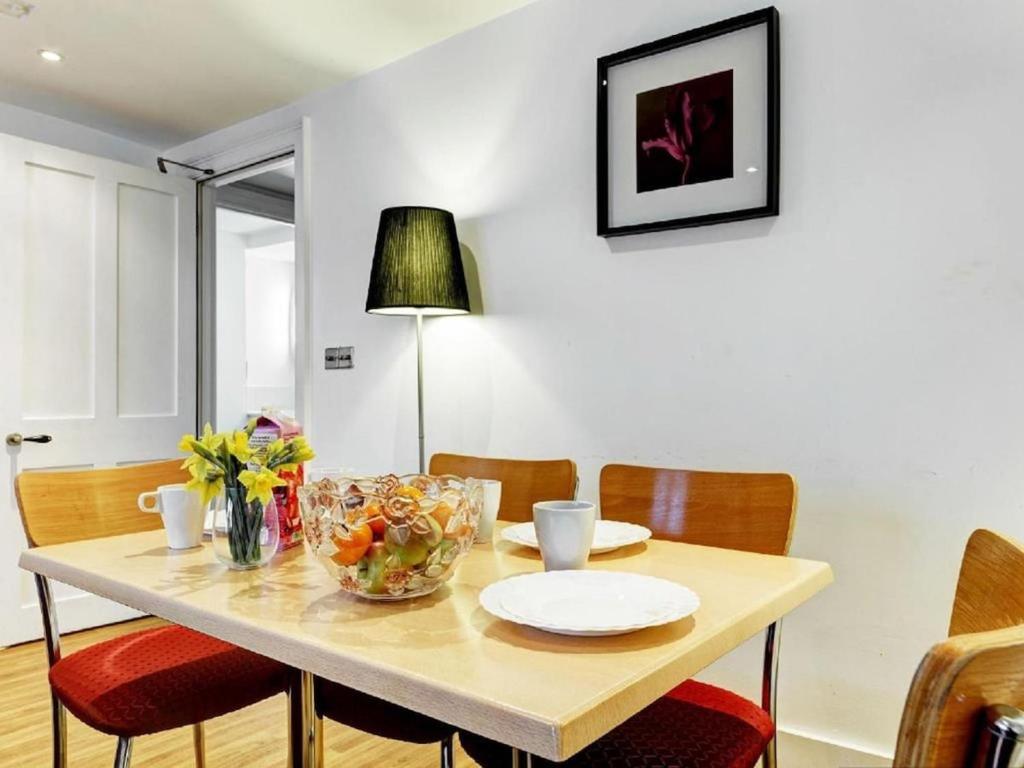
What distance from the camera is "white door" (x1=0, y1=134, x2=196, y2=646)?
3.02m

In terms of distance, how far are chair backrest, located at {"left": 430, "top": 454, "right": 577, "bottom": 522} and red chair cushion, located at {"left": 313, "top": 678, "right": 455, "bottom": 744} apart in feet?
1.99

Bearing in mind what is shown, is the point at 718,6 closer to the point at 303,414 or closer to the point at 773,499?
the point at 773,499

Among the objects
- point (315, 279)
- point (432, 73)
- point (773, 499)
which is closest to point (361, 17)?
point (432, 73)

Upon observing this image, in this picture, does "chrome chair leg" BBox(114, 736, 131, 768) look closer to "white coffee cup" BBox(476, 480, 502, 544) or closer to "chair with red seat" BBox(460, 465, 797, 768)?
"chair with red seat" BBox(460, 465, 797, 768)

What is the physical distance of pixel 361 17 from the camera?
2.55m

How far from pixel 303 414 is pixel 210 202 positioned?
143 centimetres

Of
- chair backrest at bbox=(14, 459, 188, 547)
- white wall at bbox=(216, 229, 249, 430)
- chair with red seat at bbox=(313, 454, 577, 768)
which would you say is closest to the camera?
chair with red seat at bbox=(313, 454, 577, 768)

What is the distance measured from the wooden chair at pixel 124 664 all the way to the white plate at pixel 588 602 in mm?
754

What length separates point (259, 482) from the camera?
3.69 feet

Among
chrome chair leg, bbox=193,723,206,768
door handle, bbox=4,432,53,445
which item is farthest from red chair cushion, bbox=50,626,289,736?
door handle, bbox=4,432,53,445

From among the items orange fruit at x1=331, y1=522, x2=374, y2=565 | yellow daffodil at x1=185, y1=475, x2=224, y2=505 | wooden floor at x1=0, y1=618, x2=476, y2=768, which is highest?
yellow daffodil at x1=185, y1=475, x2=224, y2=505

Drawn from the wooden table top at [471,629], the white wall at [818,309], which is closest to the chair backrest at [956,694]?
the wooden table top at [471,629]

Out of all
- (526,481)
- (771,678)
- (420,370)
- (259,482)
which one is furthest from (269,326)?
(771,678)

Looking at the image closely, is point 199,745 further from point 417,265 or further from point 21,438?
point 21,438
